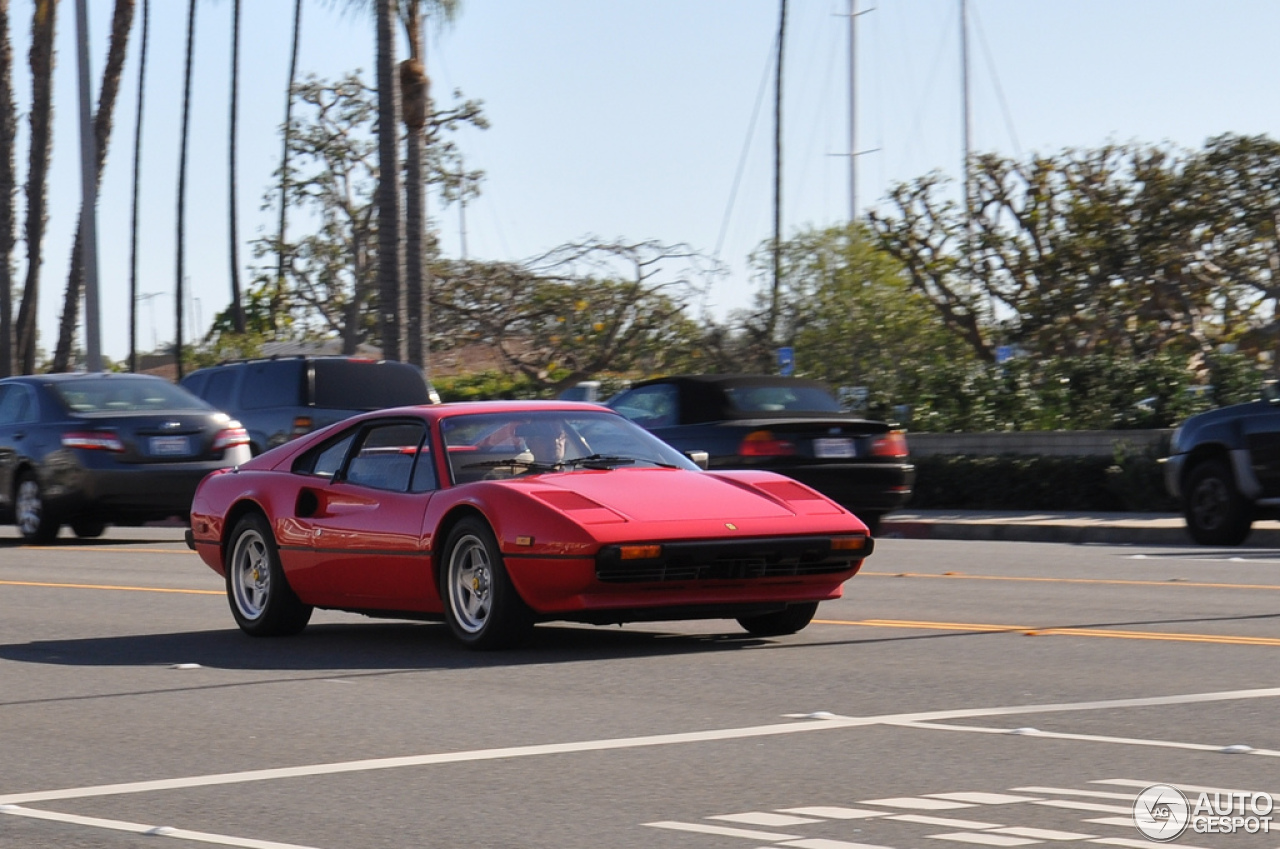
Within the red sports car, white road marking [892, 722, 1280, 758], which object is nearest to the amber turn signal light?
the red sports car

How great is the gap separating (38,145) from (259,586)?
3335 centimetres

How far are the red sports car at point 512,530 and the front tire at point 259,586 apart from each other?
1 centimetres

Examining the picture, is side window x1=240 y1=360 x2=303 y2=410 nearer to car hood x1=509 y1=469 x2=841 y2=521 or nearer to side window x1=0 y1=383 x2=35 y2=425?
side window x1=0 y1=383 x2=35 y2=425

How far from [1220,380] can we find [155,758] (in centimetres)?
1890

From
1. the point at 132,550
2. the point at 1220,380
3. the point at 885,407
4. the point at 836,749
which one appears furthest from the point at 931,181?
the point at 836,749

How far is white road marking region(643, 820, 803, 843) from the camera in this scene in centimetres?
541

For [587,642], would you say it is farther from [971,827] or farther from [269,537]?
[971,827]

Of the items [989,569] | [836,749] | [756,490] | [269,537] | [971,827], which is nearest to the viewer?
[971,827]

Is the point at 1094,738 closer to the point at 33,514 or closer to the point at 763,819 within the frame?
the point at 763,819

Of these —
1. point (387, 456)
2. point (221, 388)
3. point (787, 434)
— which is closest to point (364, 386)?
point (221, 388)

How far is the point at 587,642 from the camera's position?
33.5 feet

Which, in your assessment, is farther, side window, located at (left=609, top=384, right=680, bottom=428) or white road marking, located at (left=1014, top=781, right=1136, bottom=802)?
side window, located at (left=609, top=384, right=680, bottom=428)

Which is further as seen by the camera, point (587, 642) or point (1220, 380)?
point (1220, 380)

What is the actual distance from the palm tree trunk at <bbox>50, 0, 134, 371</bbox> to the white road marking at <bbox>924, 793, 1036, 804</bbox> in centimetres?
3627
